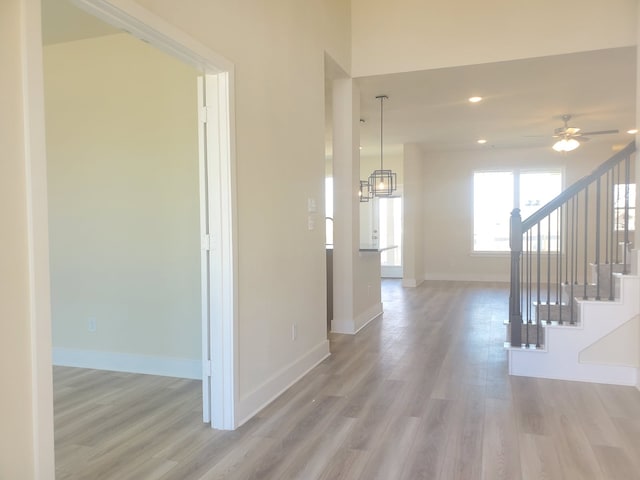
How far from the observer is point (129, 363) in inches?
153

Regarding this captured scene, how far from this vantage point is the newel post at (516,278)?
12.1 ft

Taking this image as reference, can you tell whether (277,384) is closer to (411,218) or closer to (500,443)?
(500,443)

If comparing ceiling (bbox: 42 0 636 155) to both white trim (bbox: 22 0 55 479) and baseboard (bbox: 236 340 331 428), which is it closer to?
white trim (bbox: 22 0 55 479)

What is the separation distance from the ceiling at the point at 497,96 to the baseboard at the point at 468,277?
276cm

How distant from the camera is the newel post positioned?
370cm

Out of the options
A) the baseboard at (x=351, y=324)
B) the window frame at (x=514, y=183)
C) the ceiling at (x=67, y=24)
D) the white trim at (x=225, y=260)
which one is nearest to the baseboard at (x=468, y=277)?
the window frame at (x=514, y=183)

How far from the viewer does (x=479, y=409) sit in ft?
9.92

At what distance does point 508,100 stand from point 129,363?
5.36 meters

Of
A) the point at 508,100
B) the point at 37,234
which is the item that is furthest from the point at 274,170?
the point at 508,100

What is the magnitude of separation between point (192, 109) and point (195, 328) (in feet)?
5.66

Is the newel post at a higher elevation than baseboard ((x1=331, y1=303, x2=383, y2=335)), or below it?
higher

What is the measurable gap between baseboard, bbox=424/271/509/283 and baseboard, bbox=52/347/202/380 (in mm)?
7126

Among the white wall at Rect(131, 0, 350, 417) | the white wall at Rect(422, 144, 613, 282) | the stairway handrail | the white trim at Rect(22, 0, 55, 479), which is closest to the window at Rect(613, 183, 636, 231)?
the stairway handrail

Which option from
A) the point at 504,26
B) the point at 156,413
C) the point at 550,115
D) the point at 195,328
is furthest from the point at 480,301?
the point at 156,413
